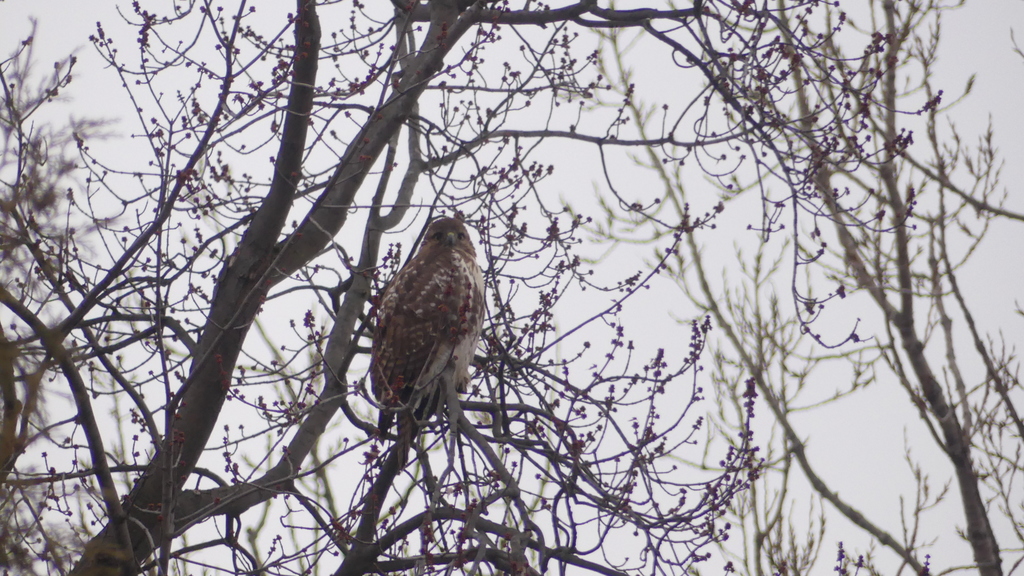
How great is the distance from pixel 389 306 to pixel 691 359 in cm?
176

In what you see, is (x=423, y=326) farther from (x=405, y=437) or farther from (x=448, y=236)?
(x=405, y=437)

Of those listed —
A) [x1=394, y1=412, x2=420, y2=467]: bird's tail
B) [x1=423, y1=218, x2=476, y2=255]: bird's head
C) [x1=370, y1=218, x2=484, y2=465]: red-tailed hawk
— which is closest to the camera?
[x1=394, y1=412, x2=420, y2=467]: bird's tail

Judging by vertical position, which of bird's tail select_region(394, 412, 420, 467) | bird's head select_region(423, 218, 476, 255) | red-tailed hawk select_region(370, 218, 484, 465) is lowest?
bird's tail select_region(394, 412, 420, 467)

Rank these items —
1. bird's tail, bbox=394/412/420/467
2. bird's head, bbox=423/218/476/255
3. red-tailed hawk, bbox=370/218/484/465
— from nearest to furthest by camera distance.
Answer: bird's tail, bbox=394/412/420/467 → red-tailed hawk, bbox=370/218/484/465 → bird's head, bbox=423/218/476/255

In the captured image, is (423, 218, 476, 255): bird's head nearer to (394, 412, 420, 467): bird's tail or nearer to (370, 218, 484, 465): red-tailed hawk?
(370, 218, 484, 465): red-tailed hawk

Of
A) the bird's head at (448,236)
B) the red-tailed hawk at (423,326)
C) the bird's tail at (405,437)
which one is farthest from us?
the bird's head at (448,236)

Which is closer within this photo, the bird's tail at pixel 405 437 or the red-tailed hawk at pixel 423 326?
the bird's tail at pixel 405 437

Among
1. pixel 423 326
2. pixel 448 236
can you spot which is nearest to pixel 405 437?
pixel 423 326

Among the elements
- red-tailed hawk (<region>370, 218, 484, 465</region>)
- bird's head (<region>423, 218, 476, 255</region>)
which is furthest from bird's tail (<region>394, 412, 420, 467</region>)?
bird's head (<region>423, 218, 476, 255</region>)

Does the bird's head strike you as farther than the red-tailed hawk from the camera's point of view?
Yes

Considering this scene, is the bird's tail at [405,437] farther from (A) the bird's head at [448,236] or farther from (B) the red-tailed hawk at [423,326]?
(A) the bird's head at [448,236]

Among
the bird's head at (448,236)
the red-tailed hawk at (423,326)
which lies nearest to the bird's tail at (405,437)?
the red-tailed hawk at (423,326)

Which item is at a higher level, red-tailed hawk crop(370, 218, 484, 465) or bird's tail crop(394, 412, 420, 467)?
red-tailed hawk crop(370, 218, 484, 465)

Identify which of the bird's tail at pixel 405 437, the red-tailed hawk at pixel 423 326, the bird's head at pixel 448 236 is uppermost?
the bird's head at pixel 448 236
